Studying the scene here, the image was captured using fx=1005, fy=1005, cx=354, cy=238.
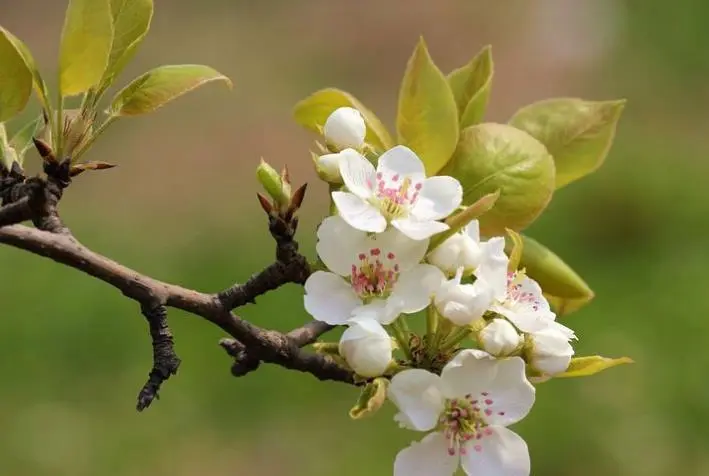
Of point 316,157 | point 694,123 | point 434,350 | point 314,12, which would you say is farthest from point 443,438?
point 314,12

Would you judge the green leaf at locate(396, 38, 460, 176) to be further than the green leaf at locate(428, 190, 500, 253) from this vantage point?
Yes

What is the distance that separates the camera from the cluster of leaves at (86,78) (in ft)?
1.95

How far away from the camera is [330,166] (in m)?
0.59

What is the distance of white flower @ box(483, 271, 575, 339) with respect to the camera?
1.89 ft

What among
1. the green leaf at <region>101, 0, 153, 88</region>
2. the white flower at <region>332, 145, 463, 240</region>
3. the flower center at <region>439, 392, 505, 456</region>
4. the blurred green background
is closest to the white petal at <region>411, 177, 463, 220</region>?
the white flower at <region>332, 145, 463, 240</region>

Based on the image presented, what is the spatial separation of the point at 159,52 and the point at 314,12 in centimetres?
72

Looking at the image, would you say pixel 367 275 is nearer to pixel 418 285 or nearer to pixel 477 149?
pixel 418 285

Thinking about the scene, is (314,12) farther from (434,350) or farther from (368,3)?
(434,350)

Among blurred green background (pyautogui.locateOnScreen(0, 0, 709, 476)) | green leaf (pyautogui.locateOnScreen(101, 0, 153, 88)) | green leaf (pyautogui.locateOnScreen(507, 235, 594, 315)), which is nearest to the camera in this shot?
green leaf (pyautogui.locateOnScreen(101, 0, 153, 88))

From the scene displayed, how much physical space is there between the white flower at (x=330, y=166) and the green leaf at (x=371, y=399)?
121mm

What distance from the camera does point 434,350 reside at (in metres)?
0.60

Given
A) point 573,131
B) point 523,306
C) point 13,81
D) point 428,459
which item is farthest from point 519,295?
point 13,81

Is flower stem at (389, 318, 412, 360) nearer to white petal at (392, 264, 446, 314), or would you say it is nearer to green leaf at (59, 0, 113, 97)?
white petal at (392, 264, 446, 314)

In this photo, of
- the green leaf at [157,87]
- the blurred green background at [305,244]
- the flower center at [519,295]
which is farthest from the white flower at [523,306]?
the blurred green background at [305,244]
